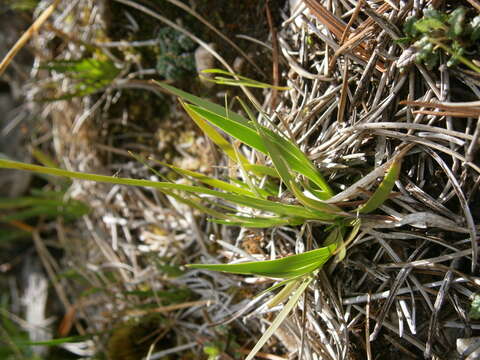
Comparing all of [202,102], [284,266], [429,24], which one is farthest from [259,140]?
[429,24]

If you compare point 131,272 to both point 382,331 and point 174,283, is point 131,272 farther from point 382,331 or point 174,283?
point 382,331

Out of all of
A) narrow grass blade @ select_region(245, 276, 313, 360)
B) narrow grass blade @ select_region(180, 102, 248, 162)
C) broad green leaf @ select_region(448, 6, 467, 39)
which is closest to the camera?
broad green leaf @ select_region(448, 6, 467, 39)

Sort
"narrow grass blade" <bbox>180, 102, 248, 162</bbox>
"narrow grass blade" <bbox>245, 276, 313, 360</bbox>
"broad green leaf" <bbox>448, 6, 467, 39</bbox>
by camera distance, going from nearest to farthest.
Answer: "broad green leaf" <bbox>448, 6, 467, 39</bbox>, "narrow grass blade" <bbox>245, 276, 313, 360</bbox>, "narrow grass blade" <bbox>180, 102, 248, 162</bbox>

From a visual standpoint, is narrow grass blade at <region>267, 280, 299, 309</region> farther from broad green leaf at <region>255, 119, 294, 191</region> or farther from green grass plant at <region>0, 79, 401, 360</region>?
broad green leaf at <region>255, 119, 294, 191</region>

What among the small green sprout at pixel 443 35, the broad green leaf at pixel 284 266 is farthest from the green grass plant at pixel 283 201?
the small green sprout at pixel 443 35

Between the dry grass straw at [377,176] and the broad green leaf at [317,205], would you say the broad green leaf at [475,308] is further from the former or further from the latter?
the broad green leaf at [317,205]

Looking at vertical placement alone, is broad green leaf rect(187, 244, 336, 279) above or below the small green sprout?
below

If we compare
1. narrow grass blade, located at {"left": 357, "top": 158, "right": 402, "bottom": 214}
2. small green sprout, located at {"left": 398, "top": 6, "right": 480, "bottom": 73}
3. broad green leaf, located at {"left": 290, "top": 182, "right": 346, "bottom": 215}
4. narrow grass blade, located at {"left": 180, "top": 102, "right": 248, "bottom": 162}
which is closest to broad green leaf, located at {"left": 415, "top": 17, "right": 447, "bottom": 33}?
small green sprout, located at {"left": 398, "top": 6, "right": 480, "bottom": 73}
